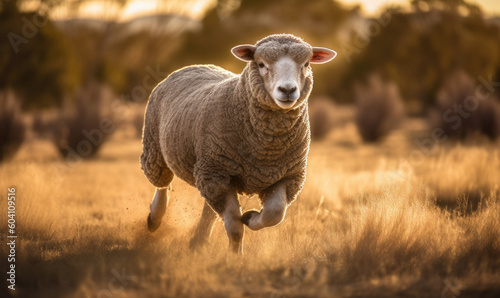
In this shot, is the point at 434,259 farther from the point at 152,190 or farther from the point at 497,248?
the point at 152,190

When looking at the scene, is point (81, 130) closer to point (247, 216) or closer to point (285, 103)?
point (247, 216)

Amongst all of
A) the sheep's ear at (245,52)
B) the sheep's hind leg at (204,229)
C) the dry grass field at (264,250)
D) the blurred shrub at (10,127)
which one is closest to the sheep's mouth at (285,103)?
the sheep's ear at (245,52)

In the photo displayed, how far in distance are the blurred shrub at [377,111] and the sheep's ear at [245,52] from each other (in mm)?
11629

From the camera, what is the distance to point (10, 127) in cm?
1174

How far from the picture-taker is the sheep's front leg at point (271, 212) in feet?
13.8

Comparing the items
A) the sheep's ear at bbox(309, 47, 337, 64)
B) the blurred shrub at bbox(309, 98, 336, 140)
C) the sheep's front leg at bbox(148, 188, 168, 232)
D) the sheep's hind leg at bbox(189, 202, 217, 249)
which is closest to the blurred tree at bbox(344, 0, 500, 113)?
the blurred shrub at bbox(309, 98, 336, 140)

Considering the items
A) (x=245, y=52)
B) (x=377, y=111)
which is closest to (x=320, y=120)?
(x=377, y=111)

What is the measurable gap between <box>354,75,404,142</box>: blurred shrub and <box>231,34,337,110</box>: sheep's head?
452 inches

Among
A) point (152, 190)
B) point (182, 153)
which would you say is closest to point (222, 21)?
point (152, 190)

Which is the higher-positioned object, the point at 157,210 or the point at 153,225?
the point at 157,210

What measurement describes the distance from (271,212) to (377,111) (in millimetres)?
11991

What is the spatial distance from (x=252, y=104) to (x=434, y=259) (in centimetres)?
181

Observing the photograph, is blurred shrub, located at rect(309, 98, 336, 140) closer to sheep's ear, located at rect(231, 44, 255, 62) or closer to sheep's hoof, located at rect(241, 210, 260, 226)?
sheep's ear, located at rect(231, 44, 255, 62)
